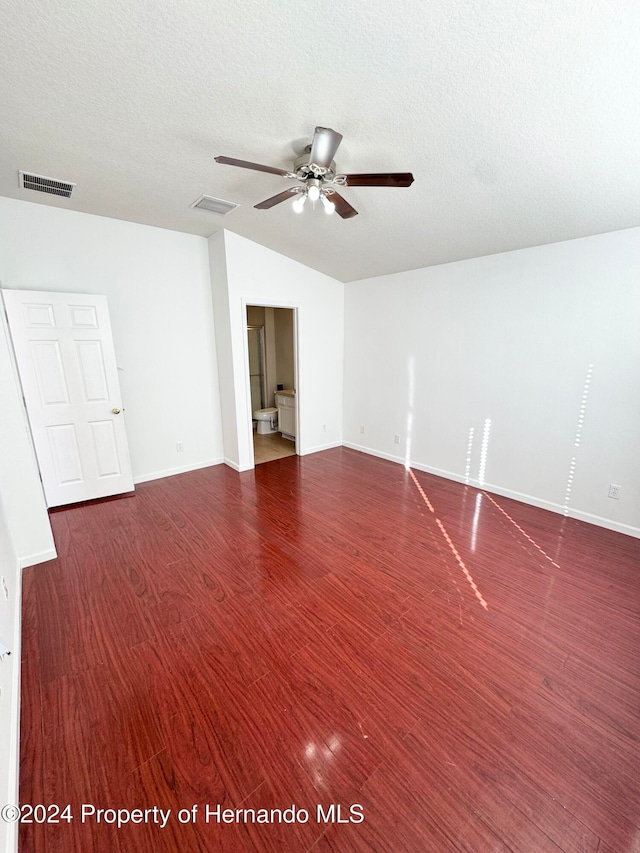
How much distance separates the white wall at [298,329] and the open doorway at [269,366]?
2.90ft

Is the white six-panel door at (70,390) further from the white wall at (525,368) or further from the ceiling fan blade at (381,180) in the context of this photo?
the white wall at (525,368)

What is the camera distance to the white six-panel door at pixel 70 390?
2.99 m

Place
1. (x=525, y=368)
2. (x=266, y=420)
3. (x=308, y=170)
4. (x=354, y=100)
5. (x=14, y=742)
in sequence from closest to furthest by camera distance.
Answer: (x=14, y=742) < (x=354, y=100) < (x=308, y=170) < (x=525, y=368) < (x=266, y=420)

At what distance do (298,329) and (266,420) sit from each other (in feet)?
6.61

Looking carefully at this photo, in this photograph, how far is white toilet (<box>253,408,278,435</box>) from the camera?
5.84 meters

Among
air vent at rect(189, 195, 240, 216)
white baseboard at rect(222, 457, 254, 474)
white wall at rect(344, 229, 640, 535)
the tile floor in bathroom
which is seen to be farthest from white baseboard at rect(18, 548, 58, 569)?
white wall at rect(344, 229, 640, 535)

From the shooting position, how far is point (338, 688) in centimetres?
156

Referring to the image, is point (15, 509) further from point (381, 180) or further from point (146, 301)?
point (381, 180)

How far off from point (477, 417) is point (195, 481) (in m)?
3.29

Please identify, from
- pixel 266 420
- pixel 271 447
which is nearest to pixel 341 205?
pixel 271 447

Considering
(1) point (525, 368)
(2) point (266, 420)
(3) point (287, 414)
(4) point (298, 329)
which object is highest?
(4) point (298, 329)

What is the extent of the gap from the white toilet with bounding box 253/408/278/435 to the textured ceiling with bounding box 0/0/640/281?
347cm

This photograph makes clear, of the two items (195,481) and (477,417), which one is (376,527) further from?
(195,481)

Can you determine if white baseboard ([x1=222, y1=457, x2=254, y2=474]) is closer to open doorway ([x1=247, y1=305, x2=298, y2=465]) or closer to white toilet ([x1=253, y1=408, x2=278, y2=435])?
open doorway ([x1=247, y1=305, x2=298, y2=465])
